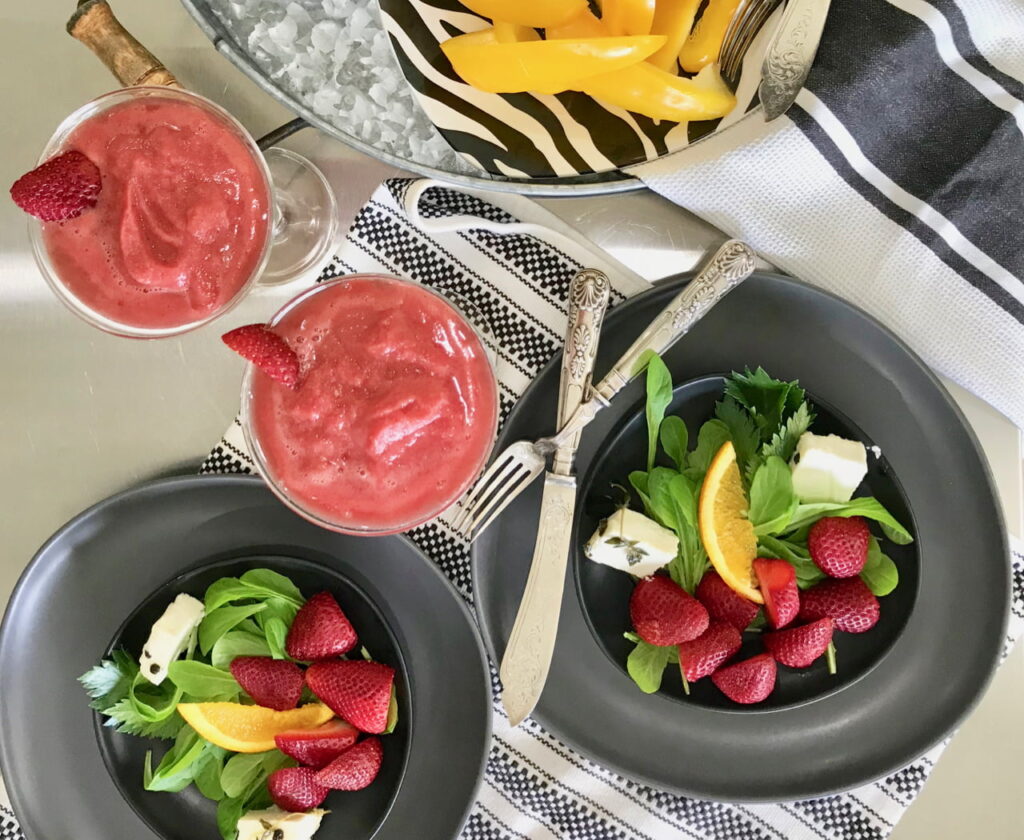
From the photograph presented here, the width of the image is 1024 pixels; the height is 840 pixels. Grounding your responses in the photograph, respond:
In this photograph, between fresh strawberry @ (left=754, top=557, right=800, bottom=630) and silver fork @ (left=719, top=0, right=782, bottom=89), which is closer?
silver fork @ (left=719, top=0, right=782, bottom=89)

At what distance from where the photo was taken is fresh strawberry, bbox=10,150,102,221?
67 cm

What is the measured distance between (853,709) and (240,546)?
63 centimetres

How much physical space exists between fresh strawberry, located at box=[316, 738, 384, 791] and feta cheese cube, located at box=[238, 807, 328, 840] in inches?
1.5

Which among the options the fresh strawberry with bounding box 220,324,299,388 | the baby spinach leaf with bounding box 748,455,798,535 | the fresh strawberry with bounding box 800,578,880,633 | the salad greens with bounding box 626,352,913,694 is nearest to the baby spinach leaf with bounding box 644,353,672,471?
the salad greens with bounding box 626,352,913,694

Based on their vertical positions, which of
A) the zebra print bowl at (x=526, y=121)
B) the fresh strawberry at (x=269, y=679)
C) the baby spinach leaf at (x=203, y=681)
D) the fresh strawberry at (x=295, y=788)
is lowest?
the fresh strawberry at (x=295, y=788)

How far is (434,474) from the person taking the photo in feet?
2.50

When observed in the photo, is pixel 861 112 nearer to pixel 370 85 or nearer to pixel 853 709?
pixel 370 85

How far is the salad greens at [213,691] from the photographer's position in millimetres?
842

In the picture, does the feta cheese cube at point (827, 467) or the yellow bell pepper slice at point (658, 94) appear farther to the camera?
the feta cheese cube at point (827, 467)

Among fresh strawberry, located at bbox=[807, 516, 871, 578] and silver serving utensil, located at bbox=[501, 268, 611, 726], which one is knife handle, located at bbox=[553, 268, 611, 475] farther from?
fresh strawberry, located at bbox=[807, 516, 871, 578]

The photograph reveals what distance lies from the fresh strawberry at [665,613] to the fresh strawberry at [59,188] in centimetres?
60

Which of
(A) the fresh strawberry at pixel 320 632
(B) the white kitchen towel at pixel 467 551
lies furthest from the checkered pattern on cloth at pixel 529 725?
(A) the fresh strawberry at pixel 320 632

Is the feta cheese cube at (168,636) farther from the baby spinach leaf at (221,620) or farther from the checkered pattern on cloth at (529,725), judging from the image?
the checkered pattern on cloth at (529,725)

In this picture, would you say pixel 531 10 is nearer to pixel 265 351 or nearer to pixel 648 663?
pixel 265 351
